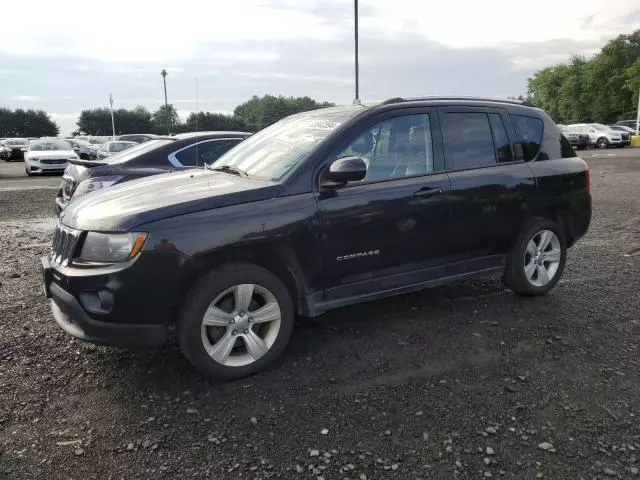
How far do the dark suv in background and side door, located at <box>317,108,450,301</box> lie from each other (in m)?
3.49

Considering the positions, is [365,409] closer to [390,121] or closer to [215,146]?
[390,121]

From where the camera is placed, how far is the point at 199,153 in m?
7.22

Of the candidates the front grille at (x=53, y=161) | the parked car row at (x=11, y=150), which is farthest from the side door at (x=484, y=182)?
the parked car row at (x=11, y=150)

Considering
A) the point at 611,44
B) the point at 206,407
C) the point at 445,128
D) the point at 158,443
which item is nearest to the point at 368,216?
the point at 445,128

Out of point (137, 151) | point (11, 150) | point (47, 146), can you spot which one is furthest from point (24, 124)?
point (137, 151)

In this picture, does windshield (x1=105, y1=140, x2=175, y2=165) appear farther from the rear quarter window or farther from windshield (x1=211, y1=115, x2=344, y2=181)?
the rear quarter window

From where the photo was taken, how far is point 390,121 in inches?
166

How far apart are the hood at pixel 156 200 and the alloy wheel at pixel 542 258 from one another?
8.48 ft

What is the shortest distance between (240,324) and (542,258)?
3.00 m

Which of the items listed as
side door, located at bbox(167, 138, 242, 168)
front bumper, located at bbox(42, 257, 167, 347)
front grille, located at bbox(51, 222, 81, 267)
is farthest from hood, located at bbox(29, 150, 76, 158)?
front bumper, located at bbox(42, 257, 167, 347)

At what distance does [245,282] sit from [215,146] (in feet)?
13.8

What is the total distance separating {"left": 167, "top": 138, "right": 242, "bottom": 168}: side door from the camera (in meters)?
7.16

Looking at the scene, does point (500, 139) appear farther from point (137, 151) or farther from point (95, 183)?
point (137, 151)

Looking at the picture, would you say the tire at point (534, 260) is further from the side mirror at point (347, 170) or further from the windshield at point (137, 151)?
the windshield at point (137, 151)
